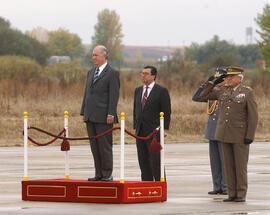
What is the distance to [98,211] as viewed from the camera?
36.1 ft

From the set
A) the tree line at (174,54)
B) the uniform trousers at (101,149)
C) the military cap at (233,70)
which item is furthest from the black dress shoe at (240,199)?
the tree line at (174,54)

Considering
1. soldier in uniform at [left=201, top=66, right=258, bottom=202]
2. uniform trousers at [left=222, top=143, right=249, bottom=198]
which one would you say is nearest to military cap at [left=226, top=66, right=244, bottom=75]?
soldier in uniform at [left=201, top=66, right=258, bottom=202]

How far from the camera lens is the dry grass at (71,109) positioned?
29.2 metres

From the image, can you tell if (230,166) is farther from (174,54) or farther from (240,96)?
(174,54)

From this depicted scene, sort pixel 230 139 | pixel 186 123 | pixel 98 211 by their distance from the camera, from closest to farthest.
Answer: pixel 98 211, pixel 230 139, pixel 186 123

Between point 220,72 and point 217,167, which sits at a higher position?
point 220,72

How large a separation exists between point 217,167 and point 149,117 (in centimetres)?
142

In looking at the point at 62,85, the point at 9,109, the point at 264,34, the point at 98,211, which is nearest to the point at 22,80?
the point at 62,85

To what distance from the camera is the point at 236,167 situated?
1212 centimetres

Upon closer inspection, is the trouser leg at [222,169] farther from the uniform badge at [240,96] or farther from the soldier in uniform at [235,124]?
the uniform badge at [240,96]

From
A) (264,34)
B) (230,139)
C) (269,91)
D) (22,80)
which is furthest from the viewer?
(264,34)

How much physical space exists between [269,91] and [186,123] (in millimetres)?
12917

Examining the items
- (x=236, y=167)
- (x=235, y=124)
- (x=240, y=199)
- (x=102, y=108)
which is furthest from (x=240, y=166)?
(x=102, y=108)

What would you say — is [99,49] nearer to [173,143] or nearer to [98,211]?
[98,211]
